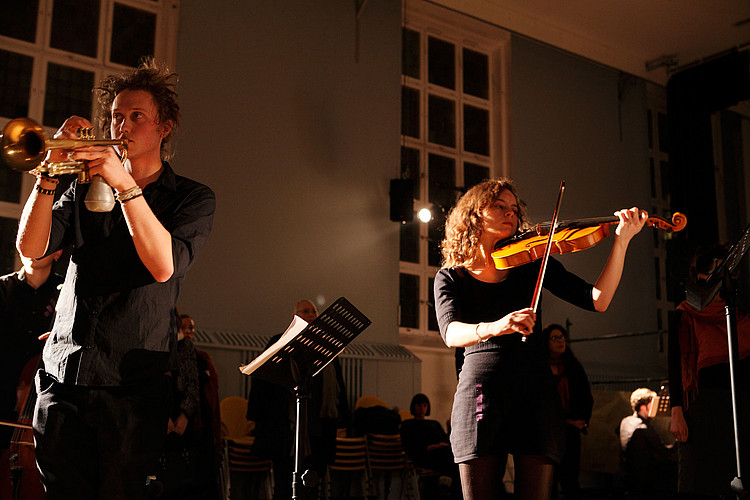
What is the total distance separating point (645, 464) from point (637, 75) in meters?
6.47

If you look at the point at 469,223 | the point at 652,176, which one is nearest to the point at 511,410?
the point at 469,223

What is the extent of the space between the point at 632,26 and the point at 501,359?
938 cm

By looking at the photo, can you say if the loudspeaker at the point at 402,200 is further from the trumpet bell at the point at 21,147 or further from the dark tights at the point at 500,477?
the trumpet bell at the point at 21,147

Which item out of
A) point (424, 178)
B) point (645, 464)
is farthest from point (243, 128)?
point (645, 464)

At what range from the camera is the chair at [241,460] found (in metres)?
6.14

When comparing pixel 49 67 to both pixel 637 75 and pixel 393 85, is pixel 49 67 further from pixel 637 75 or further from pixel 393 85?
pixel 637 75

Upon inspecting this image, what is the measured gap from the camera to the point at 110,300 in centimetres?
161

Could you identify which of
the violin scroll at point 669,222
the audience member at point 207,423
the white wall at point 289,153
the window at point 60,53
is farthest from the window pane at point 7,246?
the violin scroll at point 669,222

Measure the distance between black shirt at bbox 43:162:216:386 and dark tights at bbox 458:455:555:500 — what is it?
3.35 feet

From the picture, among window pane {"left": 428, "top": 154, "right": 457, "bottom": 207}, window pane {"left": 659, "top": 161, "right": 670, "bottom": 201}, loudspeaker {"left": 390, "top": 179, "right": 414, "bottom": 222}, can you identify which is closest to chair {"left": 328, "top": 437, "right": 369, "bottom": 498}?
loudspeaker {"left": 390, "top": 179, "right": 414, "bottom": 222}

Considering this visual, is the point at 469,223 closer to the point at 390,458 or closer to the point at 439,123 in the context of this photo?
the point at 390,458

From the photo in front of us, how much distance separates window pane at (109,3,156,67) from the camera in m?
7.36

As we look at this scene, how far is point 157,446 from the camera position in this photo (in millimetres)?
1600

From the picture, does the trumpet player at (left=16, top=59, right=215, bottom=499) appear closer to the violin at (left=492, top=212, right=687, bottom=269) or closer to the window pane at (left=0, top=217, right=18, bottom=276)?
the violin at (left=492, top=212, right=687, bottom=269)
